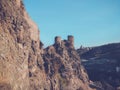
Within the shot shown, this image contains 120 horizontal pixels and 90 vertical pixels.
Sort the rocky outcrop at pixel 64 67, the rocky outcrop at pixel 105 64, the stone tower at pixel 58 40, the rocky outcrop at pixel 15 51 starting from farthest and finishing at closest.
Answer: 1. the rocky outcrop at pixel 105 64
2. the stone tower at pixel 58 40
3. the rocky outcrop at pixel 64 67
4. the rocky outcrop at pixel 15 51

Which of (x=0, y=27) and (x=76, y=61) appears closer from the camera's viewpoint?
(x=0, y=27)

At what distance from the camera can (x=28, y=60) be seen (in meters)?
114

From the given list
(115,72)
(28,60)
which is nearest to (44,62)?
(28,60)

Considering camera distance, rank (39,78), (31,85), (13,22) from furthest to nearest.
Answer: (39,78), (31,85), (13,22)

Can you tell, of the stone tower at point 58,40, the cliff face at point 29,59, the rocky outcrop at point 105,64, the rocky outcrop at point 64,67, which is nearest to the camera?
the cliff face at point 29,59

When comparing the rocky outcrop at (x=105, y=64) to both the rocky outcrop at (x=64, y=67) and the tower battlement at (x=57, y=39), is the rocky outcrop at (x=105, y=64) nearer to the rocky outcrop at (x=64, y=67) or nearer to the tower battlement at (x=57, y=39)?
the rocky outcrop at (x=64, y=67)

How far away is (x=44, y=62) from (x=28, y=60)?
74.0 feet

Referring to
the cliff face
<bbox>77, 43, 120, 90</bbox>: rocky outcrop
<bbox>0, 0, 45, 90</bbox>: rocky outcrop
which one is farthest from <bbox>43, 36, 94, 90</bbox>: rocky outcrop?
<bbox>0, 0, 45, 90</bbox>: rocky outcrop

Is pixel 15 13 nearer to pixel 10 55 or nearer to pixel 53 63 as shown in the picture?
pixel 10 55

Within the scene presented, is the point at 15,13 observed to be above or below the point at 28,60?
above

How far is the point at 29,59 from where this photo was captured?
11469 centimetres

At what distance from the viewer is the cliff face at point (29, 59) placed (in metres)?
94.1

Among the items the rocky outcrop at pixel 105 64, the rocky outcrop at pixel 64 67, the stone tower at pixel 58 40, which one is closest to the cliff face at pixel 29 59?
the rocky outcrop at pixel 64 67

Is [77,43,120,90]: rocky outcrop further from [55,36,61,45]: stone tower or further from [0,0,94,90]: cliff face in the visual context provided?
[55,36,61,45]: stone tower
